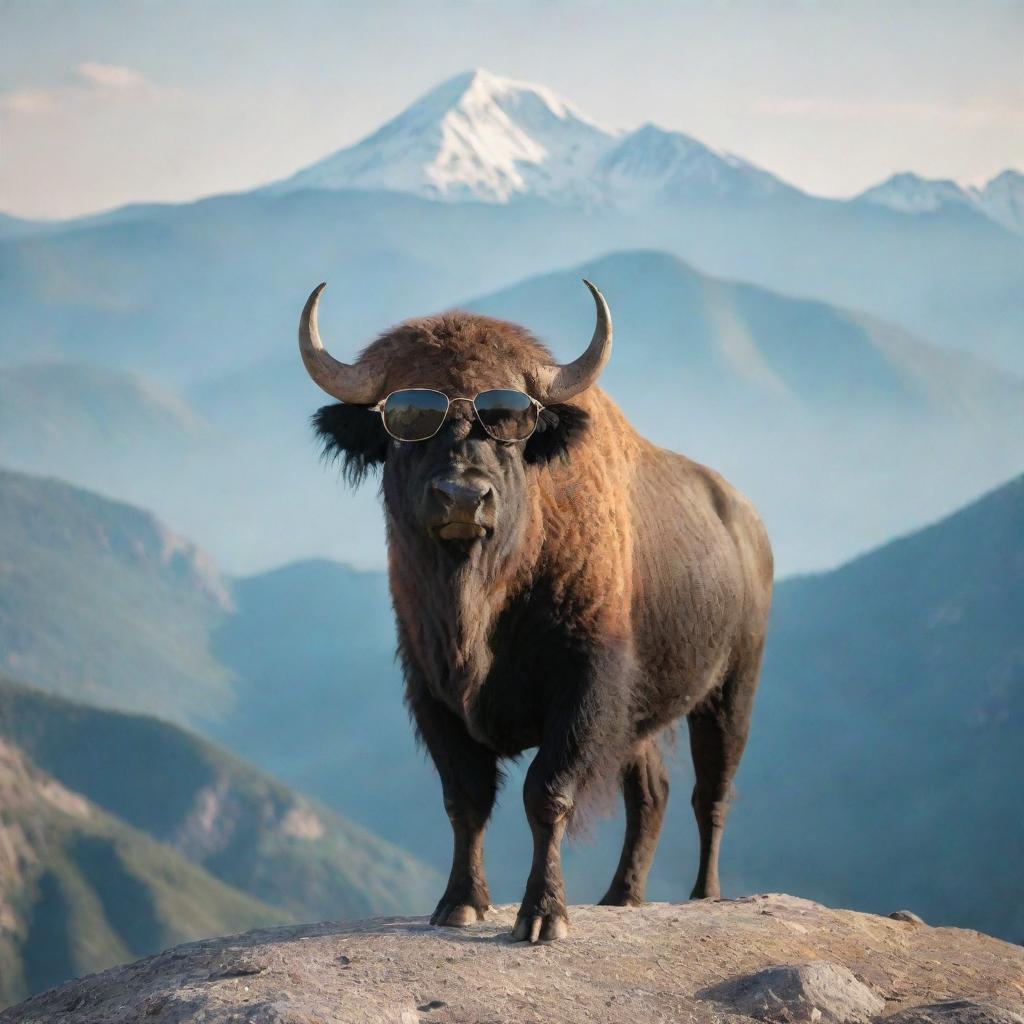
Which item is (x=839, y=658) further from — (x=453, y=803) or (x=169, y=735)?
(x=453, y=803)

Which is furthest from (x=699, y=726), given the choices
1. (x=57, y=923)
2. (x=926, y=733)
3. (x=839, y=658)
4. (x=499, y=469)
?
(x=839, y=658)

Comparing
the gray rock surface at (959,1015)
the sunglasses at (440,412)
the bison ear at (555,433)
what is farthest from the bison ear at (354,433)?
the gray rock surface at (959,1015)

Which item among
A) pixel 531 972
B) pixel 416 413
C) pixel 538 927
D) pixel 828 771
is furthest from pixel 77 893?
pixel 416 413

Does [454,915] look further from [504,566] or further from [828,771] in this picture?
[828,771]

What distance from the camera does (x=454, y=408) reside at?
8.88 metres

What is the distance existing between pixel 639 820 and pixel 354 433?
4140 millimetres

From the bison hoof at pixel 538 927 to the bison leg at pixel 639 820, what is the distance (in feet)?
8.10

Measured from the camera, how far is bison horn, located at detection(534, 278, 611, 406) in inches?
372

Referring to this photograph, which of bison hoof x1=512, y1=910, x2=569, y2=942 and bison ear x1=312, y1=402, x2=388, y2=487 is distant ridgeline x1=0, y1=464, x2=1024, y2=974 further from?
bison ear x1=312, y1=402, x2=388, y2=487

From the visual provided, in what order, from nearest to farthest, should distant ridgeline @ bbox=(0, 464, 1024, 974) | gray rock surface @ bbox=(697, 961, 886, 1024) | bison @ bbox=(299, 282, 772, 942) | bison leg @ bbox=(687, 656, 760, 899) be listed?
gray rock surface @ bbox=(697, 961, 886, 1024) → bison @ bbox=(299, 282, 772, 942) → bison leg @ bbox=(687, 656, 760, 899) → distant ridgeline @ bbox=(0, 464, 1024, 974)

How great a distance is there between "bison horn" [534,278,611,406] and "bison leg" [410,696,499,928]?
2055mm

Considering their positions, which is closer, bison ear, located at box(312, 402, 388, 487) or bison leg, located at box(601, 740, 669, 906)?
bison ear, located at box(312, 402, 388, 487)

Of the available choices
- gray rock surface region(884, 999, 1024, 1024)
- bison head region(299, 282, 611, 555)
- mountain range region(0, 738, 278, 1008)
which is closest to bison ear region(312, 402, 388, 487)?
bison head region(299, 282, 611, 555)

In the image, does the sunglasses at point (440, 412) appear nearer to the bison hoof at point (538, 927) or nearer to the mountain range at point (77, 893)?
the bison hoof at point (538, 927)
